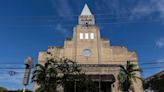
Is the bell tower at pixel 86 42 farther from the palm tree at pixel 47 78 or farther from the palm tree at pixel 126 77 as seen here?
the palm tree at pixel 47 78

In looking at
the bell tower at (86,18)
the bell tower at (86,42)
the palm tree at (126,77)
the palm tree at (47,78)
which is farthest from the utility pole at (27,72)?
the bell tower at (86,18)

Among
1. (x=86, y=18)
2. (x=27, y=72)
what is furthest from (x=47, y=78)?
(x=86, y=18)

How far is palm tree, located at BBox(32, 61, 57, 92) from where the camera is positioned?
32.2 meters

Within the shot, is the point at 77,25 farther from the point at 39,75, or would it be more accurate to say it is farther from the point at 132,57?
the point at 39,75

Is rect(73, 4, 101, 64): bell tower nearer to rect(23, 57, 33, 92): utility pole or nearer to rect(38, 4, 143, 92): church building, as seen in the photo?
rect(38, 4, 143, 92): church building

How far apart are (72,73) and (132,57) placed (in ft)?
90.4

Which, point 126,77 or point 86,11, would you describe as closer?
point 126,77

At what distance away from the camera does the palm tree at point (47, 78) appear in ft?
106

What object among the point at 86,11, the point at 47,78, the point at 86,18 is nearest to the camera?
the point at 47,78

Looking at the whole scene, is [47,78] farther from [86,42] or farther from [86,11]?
[86,11]

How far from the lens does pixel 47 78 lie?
3328 cm

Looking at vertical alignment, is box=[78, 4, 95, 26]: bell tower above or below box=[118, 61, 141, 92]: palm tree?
above

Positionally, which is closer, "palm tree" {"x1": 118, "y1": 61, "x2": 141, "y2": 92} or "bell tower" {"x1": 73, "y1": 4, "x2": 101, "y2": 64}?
"palm tree" {"x1": 118, "y1": 61, "x2": 141, "y2": 92}

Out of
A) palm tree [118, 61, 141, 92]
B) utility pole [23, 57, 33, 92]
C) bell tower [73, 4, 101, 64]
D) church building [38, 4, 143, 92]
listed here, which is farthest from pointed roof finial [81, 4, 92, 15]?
utility pole [23, 57, 33, 92]
